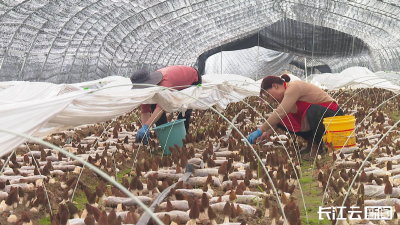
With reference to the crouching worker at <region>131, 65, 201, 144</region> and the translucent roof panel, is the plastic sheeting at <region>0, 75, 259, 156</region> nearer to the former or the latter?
the crouching worker at <region>131, 65, 201, 144</region>

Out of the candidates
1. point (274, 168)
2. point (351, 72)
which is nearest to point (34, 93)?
point (274, 168)

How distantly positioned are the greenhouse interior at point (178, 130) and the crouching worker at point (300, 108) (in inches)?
0.7

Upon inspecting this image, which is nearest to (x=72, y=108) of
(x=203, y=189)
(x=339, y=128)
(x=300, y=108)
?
(x=203, y=189)

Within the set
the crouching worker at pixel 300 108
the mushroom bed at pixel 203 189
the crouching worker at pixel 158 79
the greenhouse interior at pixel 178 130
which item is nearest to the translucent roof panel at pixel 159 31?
the greenhouse interior at pixel 178 130

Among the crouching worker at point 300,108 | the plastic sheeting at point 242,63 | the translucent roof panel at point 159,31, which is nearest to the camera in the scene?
the crouching worker at point 300,108

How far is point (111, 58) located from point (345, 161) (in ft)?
58.9

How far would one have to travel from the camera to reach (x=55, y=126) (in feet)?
12.8

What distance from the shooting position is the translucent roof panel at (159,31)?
1406 centimetres

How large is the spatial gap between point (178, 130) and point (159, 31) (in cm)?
1676

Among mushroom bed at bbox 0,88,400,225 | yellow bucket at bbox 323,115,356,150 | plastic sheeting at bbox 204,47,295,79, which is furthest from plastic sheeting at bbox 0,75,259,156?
plastic sheeting at bbox 204,47,295,79

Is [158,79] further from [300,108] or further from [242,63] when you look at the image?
[242,63]

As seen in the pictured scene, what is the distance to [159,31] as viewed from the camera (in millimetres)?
22359

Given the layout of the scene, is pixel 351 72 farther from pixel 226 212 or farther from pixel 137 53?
pixel 226 212

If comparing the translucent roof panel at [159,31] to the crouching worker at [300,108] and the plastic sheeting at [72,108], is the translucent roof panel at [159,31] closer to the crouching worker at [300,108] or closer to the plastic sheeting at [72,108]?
the plastic sheeting at [72,108]
